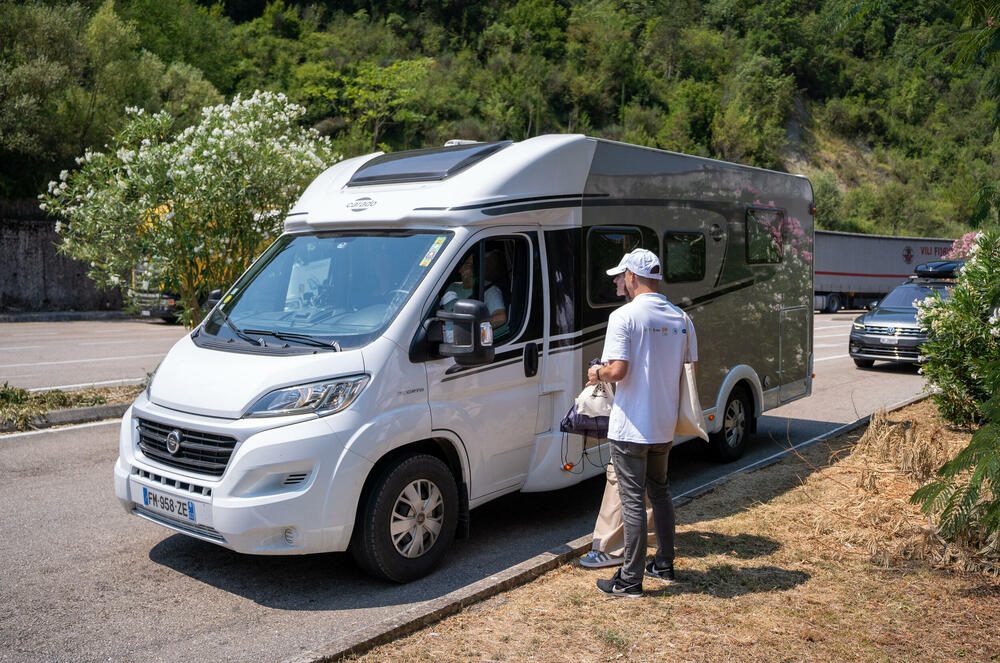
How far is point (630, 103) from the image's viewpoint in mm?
97000

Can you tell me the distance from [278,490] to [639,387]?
2092mm

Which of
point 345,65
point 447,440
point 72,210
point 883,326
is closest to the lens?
point 447,440

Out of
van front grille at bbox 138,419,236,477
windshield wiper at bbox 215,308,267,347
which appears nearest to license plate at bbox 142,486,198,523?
van front grille at bbox 138,419,236,477

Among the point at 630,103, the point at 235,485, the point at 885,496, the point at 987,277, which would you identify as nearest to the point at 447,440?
the point at 235,485

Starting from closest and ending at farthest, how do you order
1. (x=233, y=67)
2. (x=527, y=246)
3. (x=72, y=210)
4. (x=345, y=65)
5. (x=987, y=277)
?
1. (x=527, y=246)
2. (x=987, y=277)
3. (x=72, y=210)
4. (x=233, y=67)
5. (x=345, y=65)

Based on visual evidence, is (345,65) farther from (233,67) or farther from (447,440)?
(447,440)

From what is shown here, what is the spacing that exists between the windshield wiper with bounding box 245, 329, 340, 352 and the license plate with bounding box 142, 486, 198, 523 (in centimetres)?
113

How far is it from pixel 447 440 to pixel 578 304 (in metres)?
1.60

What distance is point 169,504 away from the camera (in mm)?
5008

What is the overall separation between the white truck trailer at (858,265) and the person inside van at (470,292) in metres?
34.7

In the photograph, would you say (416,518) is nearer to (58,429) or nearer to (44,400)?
(58,429)

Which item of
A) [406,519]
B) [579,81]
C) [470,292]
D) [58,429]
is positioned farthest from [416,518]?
[579,81]

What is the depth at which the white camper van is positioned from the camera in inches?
190

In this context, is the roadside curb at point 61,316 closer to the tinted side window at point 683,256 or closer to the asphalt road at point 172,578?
the asphalt road at point 172,578
